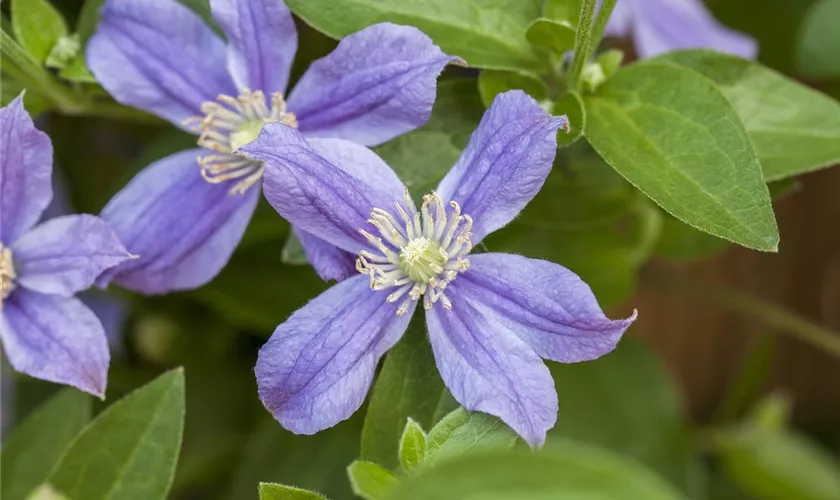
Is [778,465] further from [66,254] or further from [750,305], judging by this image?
[66,254]

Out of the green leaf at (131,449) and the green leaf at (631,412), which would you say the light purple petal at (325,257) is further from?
the green leaf at (631,412)

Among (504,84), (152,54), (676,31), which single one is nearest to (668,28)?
(676,31)

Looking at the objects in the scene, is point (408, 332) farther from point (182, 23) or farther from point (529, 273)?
point (182, 23)

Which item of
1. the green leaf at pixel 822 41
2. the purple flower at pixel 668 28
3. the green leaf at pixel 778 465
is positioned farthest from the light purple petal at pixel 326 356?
the green leaf at pixel 778 465

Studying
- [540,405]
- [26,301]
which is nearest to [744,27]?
[540,405]

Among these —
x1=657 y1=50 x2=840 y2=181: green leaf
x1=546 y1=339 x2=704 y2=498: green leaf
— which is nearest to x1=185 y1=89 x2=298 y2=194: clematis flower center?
x1=657 y1=50 x2=840 y2=181: green leaf

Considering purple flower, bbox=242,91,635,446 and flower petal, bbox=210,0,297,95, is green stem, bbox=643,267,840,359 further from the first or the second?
flower petal, bbox=210,0,297,95
